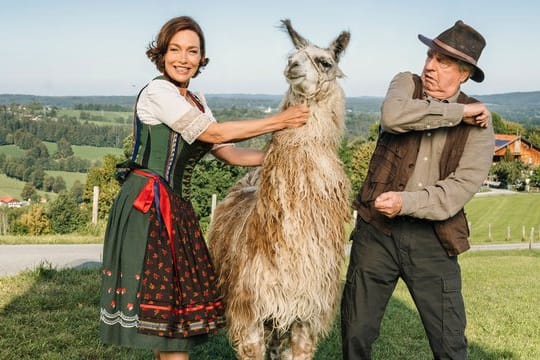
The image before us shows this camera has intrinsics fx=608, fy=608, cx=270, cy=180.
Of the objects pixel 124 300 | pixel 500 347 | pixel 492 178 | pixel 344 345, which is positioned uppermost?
pixel 124 300

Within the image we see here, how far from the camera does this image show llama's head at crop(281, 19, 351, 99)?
10.7 ft

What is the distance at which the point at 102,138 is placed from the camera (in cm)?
7631

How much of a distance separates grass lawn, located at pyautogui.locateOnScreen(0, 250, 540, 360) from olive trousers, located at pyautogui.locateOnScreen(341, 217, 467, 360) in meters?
1.85

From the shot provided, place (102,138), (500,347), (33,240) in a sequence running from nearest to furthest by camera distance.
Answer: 1. (500,347)
2. (33,240)
3. (102,138)

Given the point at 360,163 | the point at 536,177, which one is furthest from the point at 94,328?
the point at 536,177

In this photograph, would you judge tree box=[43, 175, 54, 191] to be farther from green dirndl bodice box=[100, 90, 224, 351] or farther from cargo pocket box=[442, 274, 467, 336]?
cargo pocket box=[442, 274, 467, 336]

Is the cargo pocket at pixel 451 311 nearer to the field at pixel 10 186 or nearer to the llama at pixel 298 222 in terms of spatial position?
the llama at pixel 298 222

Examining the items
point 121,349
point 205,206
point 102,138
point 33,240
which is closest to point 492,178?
point 102,138

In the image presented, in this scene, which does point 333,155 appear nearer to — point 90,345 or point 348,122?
point 348,122

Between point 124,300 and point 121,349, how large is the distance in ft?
6.16

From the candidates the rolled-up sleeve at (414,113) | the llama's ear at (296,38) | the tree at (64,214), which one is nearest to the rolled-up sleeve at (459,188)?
the rolled-up sleeve at (414,113)

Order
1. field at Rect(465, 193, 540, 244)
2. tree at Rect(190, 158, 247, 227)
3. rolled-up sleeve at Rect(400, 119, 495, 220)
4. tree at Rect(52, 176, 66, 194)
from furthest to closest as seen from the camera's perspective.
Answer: tree at Rect(52, 176, 66, 194), field at Rect(465, 193, 540, 244), tree at Rect(190, 158, 247, 227), rolled-up sleeve at Rect(400, 119, 495, 220)

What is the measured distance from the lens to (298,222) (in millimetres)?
3422

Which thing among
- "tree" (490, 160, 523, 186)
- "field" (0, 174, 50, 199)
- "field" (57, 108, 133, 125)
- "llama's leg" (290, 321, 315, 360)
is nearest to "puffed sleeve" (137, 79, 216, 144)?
"llama's leg" (290, 321, 315, 360)
